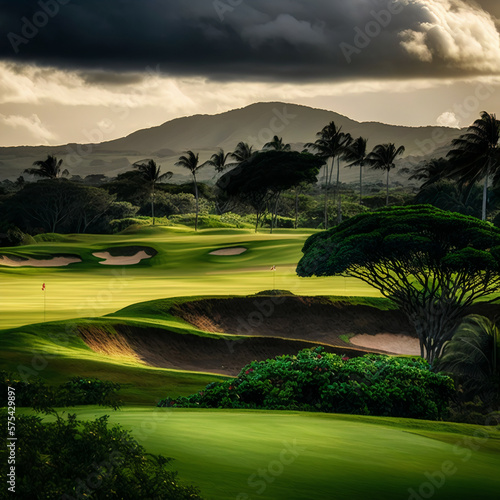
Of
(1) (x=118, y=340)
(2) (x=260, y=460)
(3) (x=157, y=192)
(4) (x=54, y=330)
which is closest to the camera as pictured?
(2) (x=260, y=460)

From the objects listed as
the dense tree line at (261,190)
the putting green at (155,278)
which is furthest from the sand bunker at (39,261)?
the dense tree line at (261,190)

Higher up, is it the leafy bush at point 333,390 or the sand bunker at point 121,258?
the leafy bush at point 333,390

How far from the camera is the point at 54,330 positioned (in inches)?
988

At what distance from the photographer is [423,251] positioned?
1021 inches

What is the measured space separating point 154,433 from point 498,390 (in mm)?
13749

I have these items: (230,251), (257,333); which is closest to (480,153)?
(230,251)

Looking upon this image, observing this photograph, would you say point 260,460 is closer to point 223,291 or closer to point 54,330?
point 54,330

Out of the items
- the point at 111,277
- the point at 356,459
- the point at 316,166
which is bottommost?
the point at 111,277

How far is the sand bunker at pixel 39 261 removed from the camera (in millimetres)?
66188

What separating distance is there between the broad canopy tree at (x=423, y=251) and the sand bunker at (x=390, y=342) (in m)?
7.35

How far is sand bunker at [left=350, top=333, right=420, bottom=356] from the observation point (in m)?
36.0

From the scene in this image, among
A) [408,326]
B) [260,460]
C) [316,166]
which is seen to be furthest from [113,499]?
[316,166]

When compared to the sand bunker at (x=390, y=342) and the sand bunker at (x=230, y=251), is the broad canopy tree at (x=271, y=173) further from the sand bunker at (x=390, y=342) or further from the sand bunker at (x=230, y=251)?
the sand bunker at (x=390, y=342)

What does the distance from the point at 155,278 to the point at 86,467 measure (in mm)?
53226
